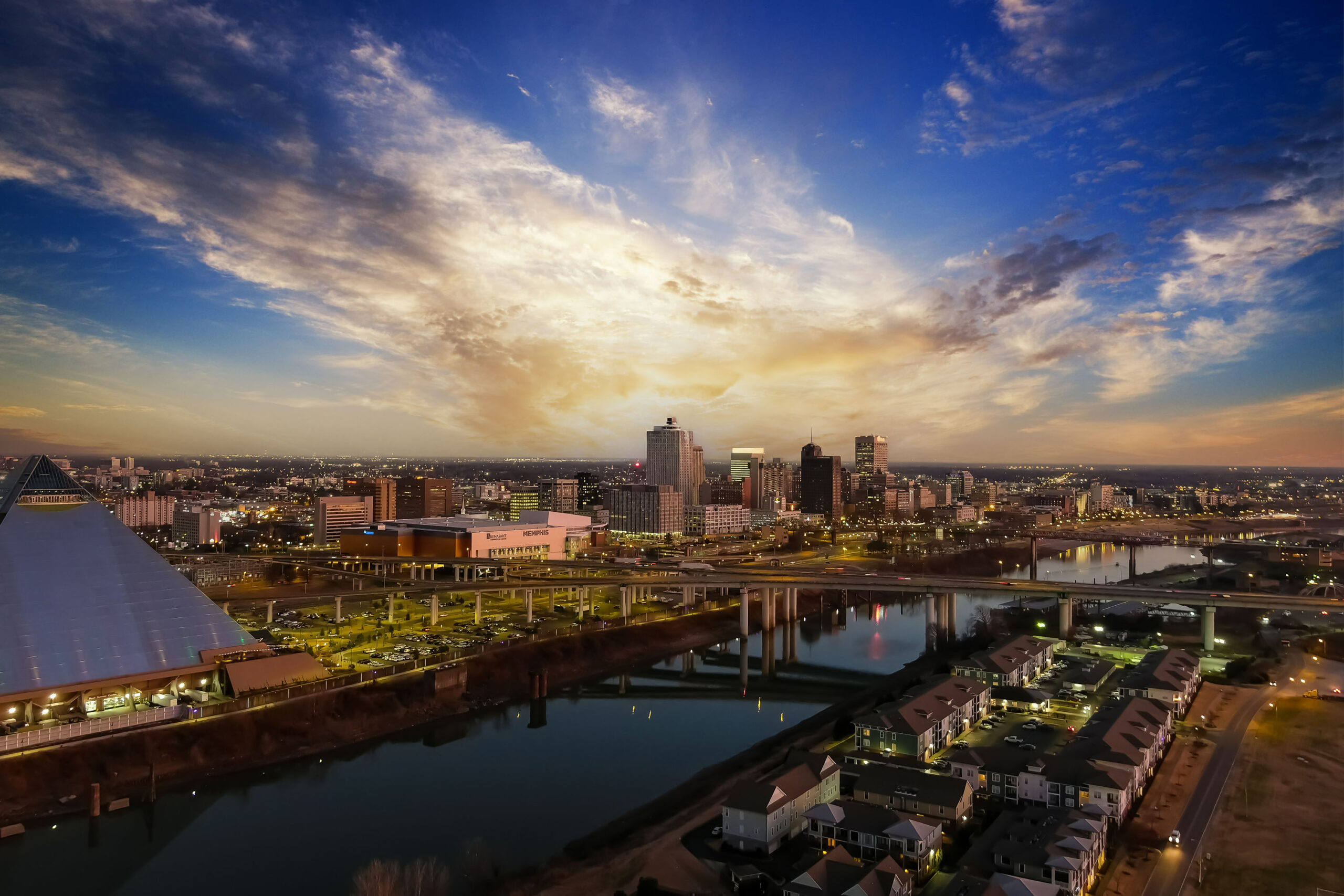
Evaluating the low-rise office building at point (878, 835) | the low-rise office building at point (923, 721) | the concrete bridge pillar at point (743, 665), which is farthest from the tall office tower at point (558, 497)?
the low-rise office building at point (878, 835)

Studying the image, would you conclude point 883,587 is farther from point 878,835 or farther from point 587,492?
point 587,492

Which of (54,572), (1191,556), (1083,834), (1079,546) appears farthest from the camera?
(1079,546)

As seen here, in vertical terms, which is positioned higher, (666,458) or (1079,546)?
(666,458)

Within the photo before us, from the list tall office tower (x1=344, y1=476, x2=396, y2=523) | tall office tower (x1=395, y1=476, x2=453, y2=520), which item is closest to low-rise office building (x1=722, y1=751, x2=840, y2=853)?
tall office tower (x1=344, y1=476, x2=396, y2=523)

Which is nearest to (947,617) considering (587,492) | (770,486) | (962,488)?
(587,492)

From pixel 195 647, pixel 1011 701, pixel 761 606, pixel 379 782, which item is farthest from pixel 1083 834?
pixel 761 606

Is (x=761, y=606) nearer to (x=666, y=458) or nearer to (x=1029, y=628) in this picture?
(x=1029, y=628)
